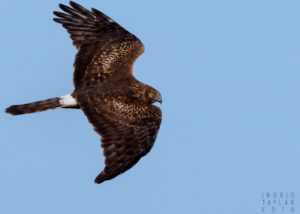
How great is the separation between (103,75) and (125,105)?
1.09 m

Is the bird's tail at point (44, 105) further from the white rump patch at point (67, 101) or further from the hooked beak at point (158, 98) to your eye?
the hooked beak at point (158, 98)

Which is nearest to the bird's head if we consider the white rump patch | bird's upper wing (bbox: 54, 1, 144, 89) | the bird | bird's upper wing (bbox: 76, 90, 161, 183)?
the bird

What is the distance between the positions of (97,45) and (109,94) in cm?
156

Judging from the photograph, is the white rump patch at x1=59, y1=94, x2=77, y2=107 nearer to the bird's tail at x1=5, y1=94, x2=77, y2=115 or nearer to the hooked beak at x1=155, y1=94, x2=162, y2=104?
the bird's tail at x1=5, y1=94, x2=77, y2=115

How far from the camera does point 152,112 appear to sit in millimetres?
11578

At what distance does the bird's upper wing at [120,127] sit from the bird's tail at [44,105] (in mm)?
207

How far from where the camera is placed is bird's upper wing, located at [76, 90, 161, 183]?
10484mm

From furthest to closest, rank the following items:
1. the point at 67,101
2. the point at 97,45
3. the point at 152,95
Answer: the point at 97,45
the point at 152,95
the point at 67,101

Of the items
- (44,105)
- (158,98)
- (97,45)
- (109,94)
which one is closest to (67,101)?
(44,105)

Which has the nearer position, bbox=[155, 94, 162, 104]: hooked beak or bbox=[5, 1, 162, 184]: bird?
bbox=[5, 1, 162, 184]: bird

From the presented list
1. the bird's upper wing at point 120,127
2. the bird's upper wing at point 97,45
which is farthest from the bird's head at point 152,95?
the bird's upper wing at point 97,45

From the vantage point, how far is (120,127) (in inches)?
441

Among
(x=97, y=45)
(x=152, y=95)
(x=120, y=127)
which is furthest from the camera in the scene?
(x=97, y=45)

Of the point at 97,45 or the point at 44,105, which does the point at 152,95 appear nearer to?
the point at 97,45
